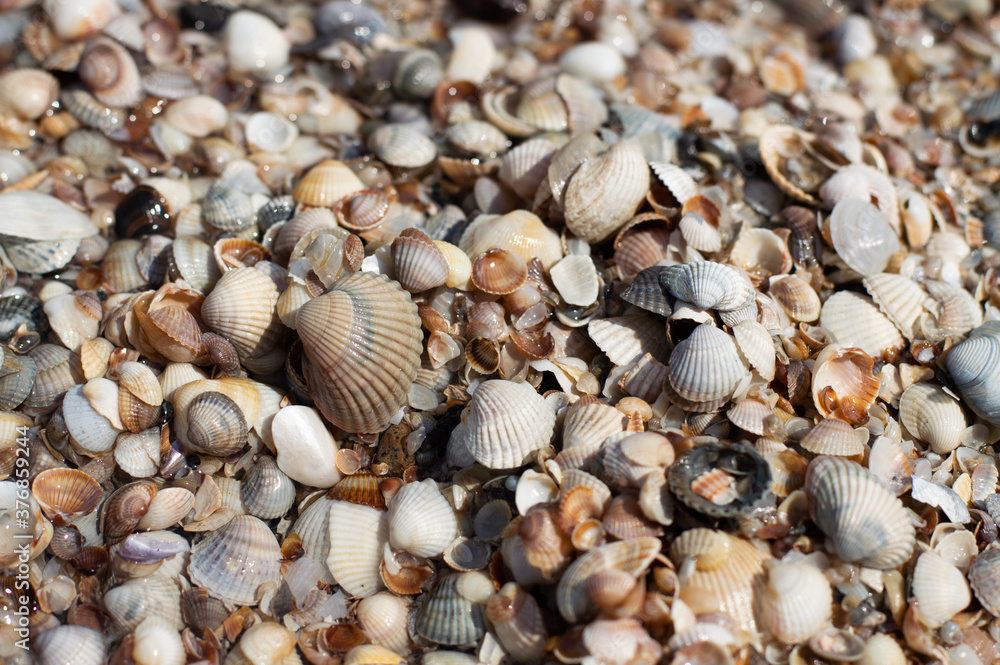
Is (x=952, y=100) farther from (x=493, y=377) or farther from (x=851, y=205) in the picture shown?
(x=493, y=377)

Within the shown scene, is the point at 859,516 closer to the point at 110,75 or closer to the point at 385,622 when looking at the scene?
the point at 385,622

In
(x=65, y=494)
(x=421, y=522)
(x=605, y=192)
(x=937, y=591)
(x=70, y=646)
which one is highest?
(x=605, y=192)

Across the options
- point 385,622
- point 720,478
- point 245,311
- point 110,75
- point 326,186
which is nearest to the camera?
point 720,478

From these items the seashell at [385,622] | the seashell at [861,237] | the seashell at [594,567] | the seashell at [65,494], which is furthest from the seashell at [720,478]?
the seashell at [65,494]

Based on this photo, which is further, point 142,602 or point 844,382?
point 844,382

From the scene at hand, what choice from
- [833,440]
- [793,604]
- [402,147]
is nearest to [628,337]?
[833,440]

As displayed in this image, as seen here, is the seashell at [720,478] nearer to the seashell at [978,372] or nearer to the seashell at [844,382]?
the seashell at [844,382]

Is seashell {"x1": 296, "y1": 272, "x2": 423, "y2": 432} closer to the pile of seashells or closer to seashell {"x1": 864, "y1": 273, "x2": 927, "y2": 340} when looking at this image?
the pile of seashells
